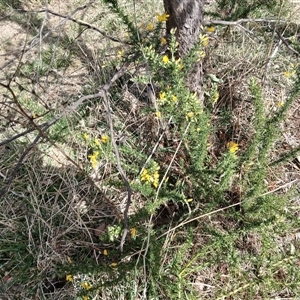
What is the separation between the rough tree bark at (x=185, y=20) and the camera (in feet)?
A: 6.61

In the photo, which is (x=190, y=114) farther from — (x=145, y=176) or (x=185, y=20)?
(x=185, y=20)

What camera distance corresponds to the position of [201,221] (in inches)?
80.0

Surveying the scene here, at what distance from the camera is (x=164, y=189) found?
2055 mm

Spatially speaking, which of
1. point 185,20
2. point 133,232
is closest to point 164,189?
point 133,232

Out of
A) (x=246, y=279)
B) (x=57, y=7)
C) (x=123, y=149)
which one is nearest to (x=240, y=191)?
(x=246, y=279)

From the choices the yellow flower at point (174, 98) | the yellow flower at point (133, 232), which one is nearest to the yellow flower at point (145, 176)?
the yellow flower at point (133, 232)

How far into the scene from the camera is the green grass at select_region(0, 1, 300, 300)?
6.13ft

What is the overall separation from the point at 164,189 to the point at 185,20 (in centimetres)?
93

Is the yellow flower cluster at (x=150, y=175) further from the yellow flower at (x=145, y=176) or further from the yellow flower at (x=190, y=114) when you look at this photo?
the yellow flower at (x=190, y=114)

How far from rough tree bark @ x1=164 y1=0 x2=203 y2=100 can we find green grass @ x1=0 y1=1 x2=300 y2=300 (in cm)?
15

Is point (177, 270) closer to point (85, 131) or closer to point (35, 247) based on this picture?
point (35, 247)

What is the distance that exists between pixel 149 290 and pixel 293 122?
1463 mm

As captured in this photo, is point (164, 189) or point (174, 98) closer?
point (174, 98)

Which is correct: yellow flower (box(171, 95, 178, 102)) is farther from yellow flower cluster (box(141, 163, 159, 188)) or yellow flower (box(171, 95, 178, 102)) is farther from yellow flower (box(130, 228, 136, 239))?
yellow flower (box(130, 228, 136, 239))
